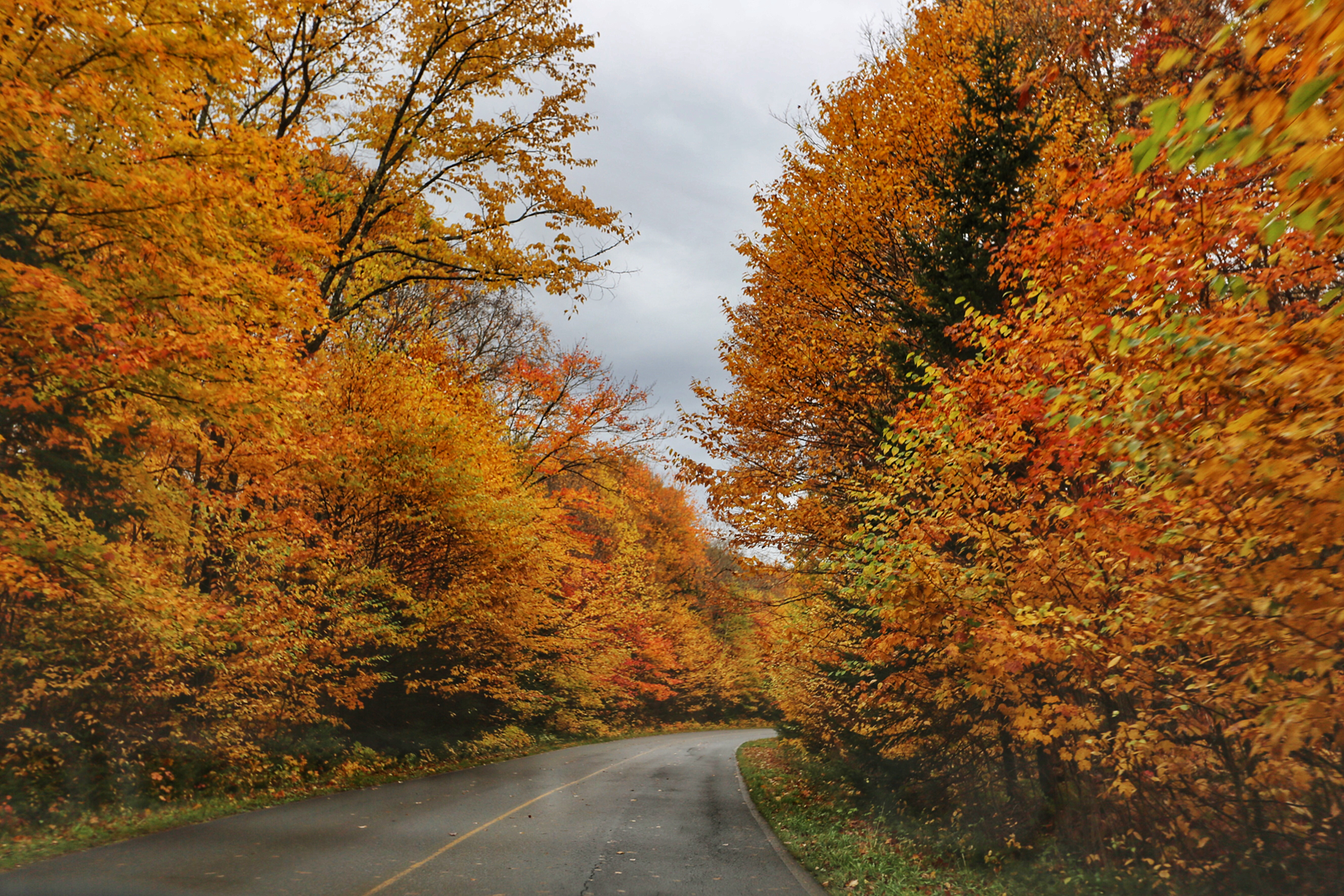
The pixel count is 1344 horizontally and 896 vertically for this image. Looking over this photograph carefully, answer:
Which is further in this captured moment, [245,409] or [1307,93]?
[245,409]

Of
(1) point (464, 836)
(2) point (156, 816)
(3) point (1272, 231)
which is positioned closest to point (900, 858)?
(1) point (464, 836)

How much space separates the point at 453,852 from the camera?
8195 mm

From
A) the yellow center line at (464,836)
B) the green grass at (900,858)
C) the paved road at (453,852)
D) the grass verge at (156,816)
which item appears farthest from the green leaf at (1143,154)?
the grass verge at (156,816)

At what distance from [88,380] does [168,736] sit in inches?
224

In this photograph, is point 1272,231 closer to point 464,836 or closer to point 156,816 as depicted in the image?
point 464,836

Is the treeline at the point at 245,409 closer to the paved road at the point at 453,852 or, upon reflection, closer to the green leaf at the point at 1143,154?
the paved road at the point at 453,852

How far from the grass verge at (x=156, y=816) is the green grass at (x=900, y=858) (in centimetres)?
741

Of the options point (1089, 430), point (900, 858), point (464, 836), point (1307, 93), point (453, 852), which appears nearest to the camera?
point (1307, 93)

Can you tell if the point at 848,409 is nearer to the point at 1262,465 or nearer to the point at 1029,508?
the point at 1029,508

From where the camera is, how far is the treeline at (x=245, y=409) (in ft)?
24.3

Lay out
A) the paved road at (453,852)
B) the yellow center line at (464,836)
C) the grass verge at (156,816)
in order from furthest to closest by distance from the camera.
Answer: the grass verge at (156,816) < the yellow center line at (464,836) < the paved road at (453,852)

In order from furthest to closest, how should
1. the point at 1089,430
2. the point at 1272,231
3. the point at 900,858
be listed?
1. the point at 900,858
2. the point at 1089,430
3. the point at 1272,231

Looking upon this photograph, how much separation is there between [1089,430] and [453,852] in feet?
24.8

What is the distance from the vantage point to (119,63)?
738 centimetres
